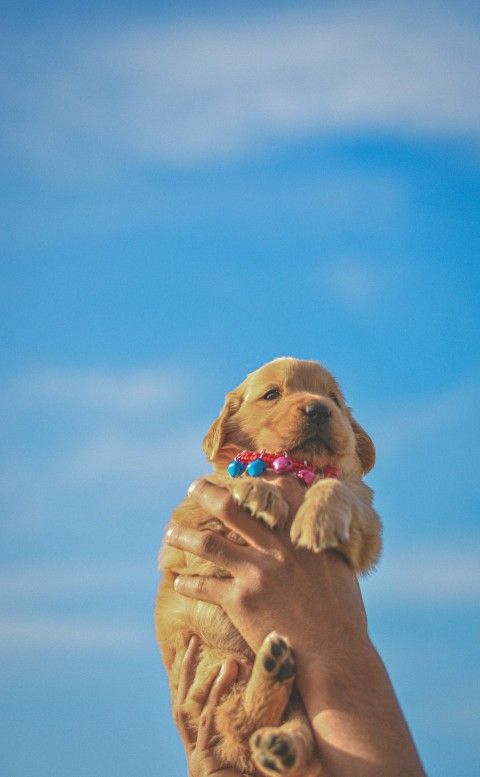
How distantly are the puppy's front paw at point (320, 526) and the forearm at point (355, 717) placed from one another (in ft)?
1.56

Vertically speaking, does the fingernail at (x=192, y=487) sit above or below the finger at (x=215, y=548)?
above

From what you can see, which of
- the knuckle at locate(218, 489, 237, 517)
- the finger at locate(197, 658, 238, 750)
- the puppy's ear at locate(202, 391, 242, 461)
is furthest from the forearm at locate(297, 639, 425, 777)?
the puppy's ear at locate(202, 391, 242, 461)

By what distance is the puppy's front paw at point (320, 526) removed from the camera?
3547 mm

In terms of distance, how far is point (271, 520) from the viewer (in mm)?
3740

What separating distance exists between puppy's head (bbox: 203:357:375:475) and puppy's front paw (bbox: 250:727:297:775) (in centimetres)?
146

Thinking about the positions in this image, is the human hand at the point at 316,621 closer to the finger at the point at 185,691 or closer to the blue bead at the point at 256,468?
the blue bead at the point at 256,468

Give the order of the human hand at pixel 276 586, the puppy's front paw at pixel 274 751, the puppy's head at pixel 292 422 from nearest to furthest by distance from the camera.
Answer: the puppy's front paw at pixel 274 751 < the human hand at pixel 276 586 < the puppy's head at pixel 292 422

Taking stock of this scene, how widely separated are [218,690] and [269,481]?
1.04 m

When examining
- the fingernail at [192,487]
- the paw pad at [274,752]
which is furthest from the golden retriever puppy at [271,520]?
the fingernail at [192,487]

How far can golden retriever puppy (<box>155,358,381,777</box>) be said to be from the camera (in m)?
3.32

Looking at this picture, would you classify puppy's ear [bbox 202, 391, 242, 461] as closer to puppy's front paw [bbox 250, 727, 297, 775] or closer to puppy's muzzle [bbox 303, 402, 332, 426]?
puppy's muzzle [bbox 303, 402, 332, 426]

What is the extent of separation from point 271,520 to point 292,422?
61cm

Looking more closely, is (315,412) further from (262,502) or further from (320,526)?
(320,526)

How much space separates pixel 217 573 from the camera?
12.7 feet
